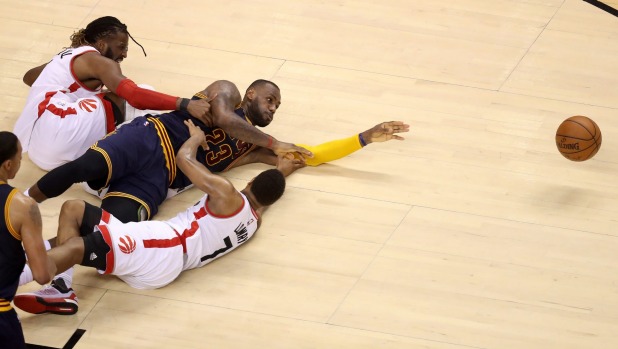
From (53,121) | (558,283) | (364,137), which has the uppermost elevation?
(53,121)

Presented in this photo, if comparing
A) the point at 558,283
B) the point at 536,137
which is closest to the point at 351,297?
the point at 558,283

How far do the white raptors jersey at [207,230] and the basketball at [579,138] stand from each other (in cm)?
213

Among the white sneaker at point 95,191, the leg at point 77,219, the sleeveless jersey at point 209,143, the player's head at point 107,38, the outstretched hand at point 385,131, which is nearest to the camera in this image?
the leg at point 77,219

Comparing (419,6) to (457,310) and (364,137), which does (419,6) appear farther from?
(457,310)

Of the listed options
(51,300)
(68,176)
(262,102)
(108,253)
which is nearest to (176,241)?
(108,253)

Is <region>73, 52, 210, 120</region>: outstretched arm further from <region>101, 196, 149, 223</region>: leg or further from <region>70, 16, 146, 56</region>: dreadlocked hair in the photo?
<region>101, 196, 149, 223</region>: leg

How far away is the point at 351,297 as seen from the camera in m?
6.41

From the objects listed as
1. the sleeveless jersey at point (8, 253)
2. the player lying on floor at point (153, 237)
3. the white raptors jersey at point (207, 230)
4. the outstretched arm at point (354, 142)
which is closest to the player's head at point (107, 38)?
the player lying on floor at point (153, 237)

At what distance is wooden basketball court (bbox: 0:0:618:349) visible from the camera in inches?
245

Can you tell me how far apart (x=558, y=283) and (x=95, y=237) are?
2667 millimetres

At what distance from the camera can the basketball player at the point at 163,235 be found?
618cm

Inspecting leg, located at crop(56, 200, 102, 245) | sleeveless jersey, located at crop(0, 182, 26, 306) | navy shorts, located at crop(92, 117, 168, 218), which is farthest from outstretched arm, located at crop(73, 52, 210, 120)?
sleeveless jersey, located at crop(0, 182, 26, 306)

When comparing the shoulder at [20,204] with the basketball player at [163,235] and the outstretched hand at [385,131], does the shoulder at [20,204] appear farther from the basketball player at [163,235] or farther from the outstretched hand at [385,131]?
the outstretched hand at [385,131]

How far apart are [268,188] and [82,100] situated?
62.0 inches
